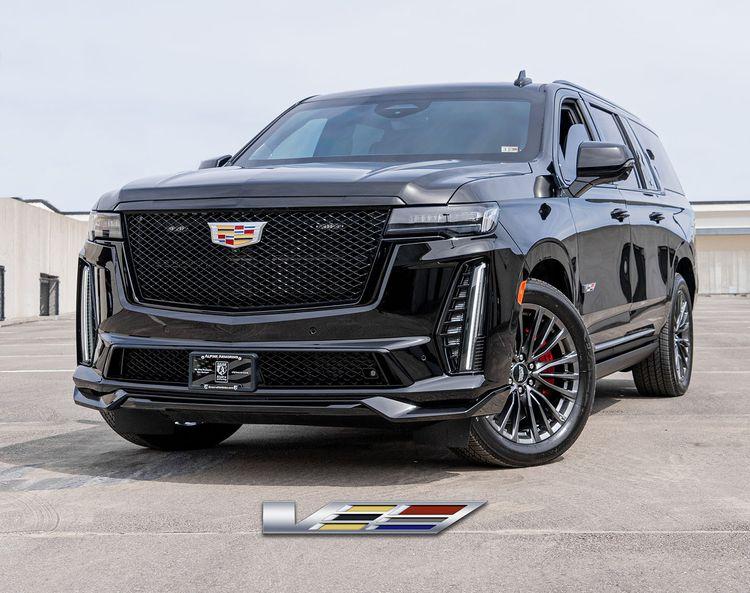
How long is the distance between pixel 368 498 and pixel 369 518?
399mm

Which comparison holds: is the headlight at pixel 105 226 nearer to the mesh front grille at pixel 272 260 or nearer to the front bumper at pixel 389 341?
the mesh front grille at pixel 272 260

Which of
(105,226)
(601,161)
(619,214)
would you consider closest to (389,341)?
(105,226)

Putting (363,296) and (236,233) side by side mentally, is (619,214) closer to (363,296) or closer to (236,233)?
(363,296)

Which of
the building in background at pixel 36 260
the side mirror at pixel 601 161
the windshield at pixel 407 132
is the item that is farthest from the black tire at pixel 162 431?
the building in background at pixel 36 260

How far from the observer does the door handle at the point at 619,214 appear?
7203 millimetres

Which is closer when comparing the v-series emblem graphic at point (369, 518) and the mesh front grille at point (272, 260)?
the v-series emblem graphic at point (369, 518)

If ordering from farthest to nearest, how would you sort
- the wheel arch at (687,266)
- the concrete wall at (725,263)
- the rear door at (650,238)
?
1. the concrete wall at (725,263)
2. the wheel arch at (687,266)
3. the rear door at (650,238)

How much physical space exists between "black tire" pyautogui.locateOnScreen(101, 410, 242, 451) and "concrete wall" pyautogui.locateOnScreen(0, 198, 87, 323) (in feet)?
89.9

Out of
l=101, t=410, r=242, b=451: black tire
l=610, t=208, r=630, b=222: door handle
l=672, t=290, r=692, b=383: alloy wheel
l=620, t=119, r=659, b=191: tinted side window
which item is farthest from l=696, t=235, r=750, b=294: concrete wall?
l=101, t=410, r=242, b=451: black tire

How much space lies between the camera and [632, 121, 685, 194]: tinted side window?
9.09 m

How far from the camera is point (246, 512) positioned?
482 cm

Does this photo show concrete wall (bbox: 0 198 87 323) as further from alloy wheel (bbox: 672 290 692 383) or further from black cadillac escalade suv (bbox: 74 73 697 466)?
black cadillac escalade suv (bbox: 74 73 697 466)

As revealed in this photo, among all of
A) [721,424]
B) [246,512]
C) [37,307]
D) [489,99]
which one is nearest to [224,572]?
[246,512]

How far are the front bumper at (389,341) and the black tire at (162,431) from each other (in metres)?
0.29
